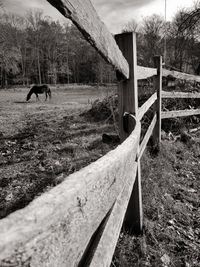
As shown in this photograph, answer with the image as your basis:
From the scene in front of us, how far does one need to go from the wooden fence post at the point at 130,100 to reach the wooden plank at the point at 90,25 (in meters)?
0.40

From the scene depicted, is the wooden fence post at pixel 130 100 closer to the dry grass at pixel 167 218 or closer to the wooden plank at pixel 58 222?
the dry grass at pixel 167 218

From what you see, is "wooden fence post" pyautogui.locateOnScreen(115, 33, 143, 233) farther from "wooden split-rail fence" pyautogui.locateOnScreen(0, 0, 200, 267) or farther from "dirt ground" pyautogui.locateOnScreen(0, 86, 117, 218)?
"dirt ground" pyautogui.locateOnScreen(0, 86, 117, 218)

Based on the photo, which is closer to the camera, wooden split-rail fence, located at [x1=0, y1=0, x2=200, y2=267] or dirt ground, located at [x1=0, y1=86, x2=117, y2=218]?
wooden split-rail fence, located at [x1=0, y1=0, x2=200, y2=267]

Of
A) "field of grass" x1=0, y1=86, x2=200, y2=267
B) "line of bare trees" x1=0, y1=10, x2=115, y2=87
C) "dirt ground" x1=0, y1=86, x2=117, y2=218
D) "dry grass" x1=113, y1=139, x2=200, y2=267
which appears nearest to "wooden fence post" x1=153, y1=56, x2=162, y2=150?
"field of grass" x1=0, y1=86, x2=200, y2=267

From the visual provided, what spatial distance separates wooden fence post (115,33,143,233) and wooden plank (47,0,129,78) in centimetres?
40

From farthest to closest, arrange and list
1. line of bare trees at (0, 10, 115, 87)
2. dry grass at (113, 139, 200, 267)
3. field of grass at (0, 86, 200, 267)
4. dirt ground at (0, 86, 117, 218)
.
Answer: line of bare trees at (0, 10, 115, 87) < dirt ground at (0, 86, 117, 218) < field of grass at (0, 86, 200, 267) < dry grass at (113, 139, 200, 267)

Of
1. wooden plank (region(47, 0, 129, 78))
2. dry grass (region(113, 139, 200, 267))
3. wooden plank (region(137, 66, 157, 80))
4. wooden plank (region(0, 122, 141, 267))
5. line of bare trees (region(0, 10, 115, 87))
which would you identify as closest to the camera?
wooden plank (region(0, 122, 141, 267))

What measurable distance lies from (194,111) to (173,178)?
3145mm

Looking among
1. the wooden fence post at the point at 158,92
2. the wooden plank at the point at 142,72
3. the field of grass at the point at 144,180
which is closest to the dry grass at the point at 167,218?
the field of grass at the point at 144,180

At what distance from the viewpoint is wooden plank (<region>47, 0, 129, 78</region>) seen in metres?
0.97

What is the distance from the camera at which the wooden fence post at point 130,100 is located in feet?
6.66

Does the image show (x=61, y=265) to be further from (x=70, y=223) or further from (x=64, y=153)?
(x=64, y=153)

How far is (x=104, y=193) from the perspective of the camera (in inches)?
32.2

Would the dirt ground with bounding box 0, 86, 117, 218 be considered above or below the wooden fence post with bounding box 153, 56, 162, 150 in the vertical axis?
below
